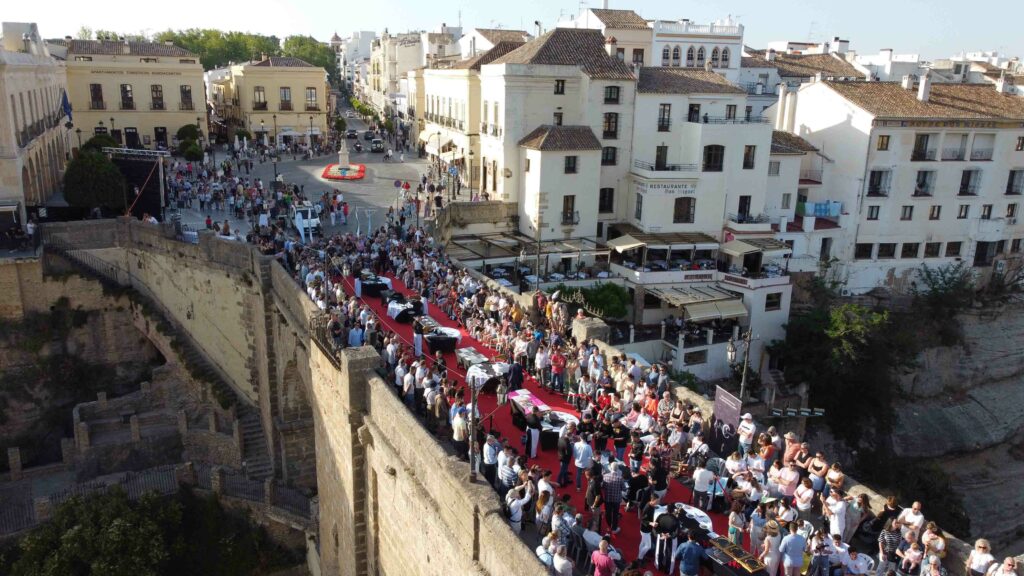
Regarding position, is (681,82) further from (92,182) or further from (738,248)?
(92,182)

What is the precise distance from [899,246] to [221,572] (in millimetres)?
35680

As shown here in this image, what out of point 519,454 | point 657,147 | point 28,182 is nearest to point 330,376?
point 519,454

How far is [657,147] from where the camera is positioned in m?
39.7

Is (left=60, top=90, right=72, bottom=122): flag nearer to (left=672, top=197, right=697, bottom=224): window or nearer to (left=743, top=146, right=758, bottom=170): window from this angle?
(left=672, top=197, right=697, bottom=224): window

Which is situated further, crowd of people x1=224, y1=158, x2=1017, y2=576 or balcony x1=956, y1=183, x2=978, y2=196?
balcony x1=956, y1=183, x2=978, y2=196

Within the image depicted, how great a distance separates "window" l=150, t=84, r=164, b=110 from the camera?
158ft

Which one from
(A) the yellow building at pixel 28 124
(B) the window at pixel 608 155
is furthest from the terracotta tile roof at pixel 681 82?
(A) the yellow building at pixel 28 124

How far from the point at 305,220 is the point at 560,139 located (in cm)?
1299

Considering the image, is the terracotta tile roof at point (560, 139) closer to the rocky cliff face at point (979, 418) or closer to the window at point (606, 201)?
the window at point (606, 201)

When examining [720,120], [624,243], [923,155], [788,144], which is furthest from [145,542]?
[923,155]

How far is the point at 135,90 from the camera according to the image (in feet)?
157

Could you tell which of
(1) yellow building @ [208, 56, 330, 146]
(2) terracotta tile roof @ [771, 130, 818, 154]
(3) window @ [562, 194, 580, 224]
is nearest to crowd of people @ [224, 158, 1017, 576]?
(3) window @ [562, 194, 580, 224]

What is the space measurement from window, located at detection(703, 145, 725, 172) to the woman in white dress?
30.0m

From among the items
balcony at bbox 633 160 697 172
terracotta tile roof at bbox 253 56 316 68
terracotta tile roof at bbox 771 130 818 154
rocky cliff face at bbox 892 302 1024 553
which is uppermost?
terracotta tile roof at bbox 253 56 316 68
